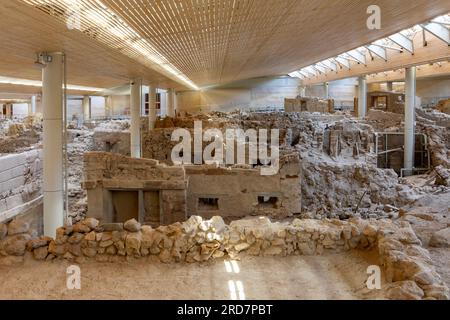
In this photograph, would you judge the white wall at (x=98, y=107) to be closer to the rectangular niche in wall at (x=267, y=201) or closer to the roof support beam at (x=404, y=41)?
the roof support beam at (x=404, y=41)

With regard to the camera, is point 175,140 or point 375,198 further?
point 175,140

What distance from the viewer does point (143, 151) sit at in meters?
18.9

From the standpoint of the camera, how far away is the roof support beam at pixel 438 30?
611 inches

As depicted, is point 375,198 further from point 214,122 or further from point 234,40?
point 214,122

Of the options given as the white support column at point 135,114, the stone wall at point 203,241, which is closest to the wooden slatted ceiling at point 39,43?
the stone wall at point 203,241

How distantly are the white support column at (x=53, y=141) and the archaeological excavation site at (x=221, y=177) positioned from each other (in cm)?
3

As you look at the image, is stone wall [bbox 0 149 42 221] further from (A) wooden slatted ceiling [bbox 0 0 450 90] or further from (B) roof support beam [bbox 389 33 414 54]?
(B) roof support beam [bbox 389 33 414 54]

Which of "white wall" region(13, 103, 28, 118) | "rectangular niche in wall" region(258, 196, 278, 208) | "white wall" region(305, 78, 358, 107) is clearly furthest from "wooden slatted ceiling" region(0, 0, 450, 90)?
"white wall" region(13, 103, 28, 118)

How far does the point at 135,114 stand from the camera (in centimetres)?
1723

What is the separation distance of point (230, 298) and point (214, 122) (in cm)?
1677

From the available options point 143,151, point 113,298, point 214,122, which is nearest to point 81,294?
point 113,298

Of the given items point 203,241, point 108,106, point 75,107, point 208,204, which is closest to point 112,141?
point 208,204

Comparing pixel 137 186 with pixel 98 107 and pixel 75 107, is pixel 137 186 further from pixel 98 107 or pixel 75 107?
pixel 75 107

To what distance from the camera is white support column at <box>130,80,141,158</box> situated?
17.1 meters
